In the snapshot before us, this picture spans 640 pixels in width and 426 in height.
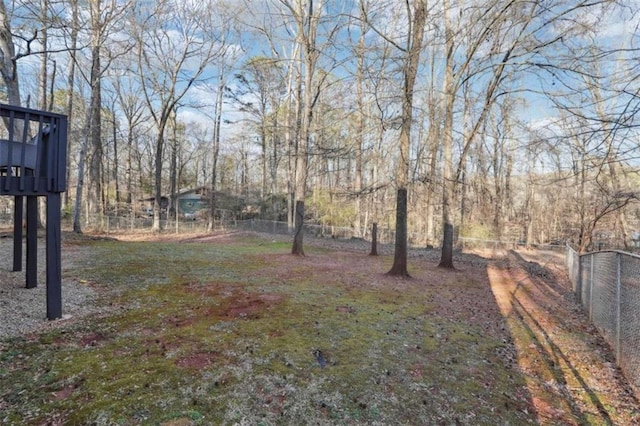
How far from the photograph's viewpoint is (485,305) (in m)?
6.48

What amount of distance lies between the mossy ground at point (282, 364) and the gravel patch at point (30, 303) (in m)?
0.25

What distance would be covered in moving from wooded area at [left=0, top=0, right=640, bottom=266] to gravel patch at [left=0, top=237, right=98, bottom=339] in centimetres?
544

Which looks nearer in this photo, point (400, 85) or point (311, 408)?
point (311, 408)

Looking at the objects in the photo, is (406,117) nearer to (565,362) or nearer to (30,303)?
(565,362)

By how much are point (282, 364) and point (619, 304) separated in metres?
3.92

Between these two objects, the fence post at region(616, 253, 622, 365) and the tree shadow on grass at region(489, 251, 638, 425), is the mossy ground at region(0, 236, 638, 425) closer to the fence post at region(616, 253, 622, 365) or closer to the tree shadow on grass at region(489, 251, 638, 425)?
the tree shadow on grass at region(489, 251, 638, 425)

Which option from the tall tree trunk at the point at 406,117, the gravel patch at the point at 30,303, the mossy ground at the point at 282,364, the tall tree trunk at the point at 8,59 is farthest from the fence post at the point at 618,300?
the tall tree trunk at the point at 8,59

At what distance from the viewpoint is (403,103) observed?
322 inches

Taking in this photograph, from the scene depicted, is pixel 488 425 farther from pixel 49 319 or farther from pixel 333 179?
pixel 333 179

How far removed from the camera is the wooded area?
6.18 meters

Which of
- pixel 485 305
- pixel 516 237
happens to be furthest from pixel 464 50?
pixel 516 237

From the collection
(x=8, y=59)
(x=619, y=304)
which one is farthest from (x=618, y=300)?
(x=8, y=59)

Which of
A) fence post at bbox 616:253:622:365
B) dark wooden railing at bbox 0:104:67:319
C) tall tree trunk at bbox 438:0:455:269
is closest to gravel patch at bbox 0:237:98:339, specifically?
→ dark wooden railing at bbox 0:104:67:319

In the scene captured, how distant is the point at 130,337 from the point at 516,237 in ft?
81.1
